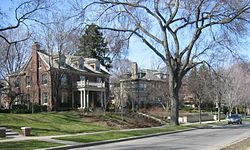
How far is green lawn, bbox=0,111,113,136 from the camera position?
29291mm

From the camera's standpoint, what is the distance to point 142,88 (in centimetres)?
8356

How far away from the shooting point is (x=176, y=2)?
35.9 m

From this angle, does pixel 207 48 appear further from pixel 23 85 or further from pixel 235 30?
pixel 23 85

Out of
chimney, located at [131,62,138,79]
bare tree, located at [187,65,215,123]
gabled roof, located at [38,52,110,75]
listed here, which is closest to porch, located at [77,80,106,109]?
gabled roof, located at [38,52,110,75]

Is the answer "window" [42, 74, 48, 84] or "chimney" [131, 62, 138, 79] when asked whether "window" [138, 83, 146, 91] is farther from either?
"window" [42, 74, 48, 84]

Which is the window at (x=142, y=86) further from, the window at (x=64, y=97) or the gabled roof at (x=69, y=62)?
the window at (x=64, y=97)

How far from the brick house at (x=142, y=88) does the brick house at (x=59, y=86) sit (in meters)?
5.97

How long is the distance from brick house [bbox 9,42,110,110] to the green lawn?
16.0 meters

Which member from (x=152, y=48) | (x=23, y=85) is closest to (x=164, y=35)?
(x=152, y=48)

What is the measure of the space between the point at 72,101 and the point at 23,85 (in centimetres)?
819

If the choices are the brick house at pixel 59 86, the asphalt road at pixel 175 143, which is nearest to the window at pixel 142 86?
the brick house at pixel 59 86

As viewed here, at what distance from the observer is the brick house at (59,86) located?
56938 millimetres

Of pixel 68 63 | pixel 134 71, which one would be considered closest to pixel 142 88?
pixel 134 71

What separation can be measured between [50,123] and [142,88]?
5030cm
